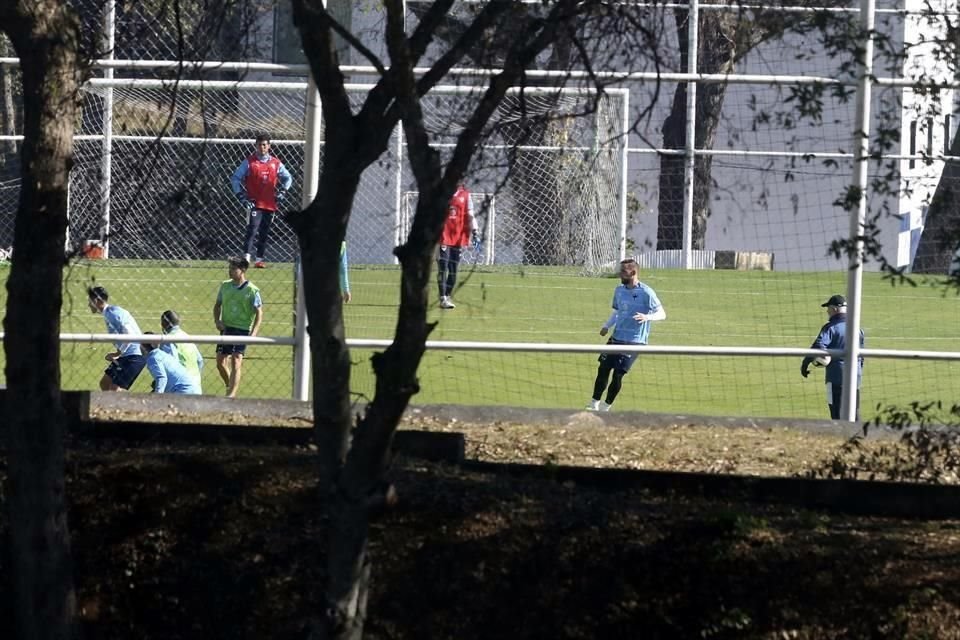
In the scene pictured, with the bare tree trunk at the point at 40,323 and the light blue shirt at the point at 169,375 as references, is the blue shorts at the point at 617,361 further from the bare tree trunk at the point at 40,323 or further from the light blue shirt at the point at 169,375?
the bare tree trunk at the point at 40,323

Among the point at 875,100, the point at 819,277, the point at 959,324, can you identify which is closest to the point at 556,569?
the point at 875,100

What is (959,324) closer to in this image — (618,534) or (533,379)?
(533,379)

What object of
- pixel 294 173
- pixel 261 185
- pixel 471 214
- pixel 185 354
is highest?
pixel 294 173

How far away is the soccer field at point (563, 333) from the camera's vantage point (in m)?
12.5

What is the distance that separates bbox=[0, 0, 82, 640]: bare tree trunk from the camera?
5.74 metres

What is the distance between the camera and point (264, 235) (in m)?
12.8

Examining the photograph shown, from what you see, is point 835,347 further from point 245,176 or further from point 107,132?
point 107,132

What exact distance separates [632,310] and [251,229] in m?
3.71

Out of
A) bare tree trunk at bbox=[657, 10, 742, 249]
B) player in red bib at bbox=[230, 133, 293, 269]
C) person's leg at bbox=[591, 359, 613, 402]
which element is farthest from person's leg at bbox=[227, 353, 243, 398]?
bare tree trunk at bbox=[657, 10, 742, 249]

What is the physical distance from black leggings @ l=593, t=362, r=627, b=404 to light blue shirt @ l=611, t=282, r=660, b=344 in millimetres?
404

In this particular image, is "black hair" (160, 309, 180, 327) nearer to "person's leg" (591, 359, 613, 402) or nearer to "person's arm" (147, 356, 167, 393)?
"person's arm" (147, 356, 167, 393)

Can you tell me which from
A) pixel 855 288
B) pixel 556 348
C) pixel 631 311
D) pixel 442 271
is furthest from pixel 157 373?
pixel 855 288

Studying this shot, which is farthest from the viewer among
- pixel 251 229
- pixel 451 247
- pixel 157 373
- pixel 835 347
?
pixel 251 229

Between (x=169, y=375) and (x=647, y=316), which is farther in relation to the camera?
(x=647, y=316)
